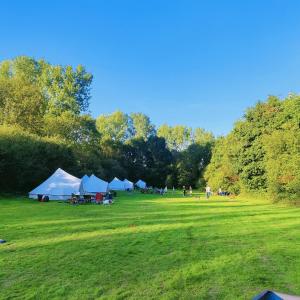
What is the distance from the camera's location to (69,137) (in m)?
58.2

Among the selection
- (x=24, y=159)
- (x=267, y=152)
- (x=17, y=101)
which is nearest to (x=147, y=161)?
(x=17, y=101)

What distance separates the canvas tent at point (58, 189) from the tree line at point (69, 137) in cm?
529

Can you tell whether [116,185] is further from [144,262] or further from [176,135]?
[144,262]

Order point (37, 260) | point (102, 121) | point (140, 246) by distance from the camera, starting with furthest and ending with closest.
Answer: point (102, 121)
point (140, 246)
point (37, 260)

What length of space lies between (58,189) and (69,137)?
87.8 feet

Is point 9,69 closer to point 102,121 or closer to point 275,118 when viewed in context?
point 102,121

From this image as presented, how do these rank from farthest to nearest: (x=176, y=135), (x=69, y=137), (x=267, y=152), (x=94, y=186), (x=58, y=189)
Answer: (x=176, y=135), (x=69, y=137), (x=94, y=186), (x=267, y=152), (x=58, y=189)

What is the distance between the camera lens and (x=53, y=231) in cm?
1243

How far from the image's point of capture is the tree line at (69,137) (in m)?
38.7

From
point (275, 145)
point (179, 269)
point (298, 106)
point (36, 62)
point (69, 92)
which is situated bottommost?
point (179, 269)

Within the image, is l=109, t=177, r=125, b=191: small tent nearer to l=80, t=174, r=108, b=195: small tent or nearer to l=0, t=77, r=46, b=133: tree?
l=0, t=77, r=46, b=133: tree

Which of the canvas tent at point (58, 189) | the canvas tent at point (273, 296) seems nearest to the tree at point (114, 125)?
the canvas tent at point (58, 189)

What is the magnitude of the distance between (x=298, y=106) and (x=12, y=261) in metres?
29.6

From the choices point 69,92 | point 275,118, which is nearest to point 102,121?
point 69,92
